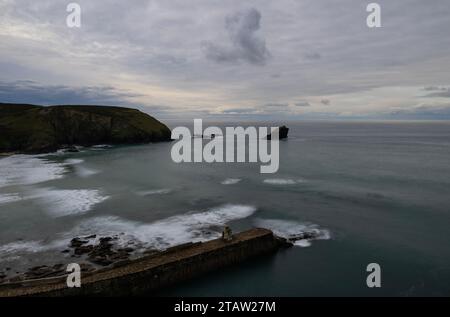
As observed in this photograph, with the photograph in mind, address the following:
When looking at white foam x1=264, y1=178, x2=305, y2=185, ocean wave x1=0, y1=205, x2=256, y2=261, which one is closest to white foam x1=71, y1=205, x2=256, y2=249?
ocean wave x1=0, y1=205, x2=256, y2=261

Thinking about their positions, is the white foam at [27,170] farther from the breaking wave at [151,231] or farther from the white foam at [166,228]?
the breaking wave at [151,231]

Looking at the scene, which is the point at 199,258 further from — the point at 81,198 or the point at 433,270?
the point at 81,198

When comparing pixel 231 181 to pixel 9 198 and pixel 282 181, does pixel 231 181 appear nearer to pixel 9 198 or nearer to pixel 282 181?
pixel 282 181

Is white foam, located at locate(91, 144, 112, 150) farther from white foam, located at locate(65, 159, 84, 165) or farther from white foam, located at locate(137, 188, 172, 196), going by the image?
white foam, located at locate(137, 188, 172, 196)

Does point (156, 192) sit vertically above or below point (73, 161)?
below

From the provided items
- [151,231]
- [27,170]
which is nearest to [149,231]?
[151,231]
